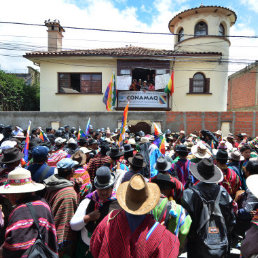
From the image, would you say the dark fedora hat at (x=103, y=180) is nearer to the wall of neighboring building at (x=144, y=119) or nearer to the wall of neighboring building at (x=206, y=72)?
the wall of neighboring building at (x=144, y=119)

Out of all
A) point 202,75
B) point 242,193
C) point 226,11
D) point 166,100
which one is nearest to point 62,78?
point 166,100

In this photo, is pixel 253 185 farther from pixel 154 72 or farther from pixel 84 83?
pixel 84 83

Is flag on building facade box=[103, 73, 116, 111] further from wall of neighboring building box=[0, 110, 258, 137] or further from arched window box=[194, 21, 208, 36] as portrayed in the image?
arched window box=[194, 21, 208, 36]

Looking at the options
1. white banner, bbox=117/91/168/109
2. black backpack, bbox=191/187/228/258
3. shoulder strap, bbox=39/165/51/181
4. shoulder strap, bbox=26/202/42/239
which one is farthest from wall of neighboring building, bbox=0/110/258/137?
shoulder strap, bbox=26/202/42/239

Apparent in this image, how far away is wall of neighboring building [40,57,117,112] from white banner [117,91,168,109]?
165 centimetres

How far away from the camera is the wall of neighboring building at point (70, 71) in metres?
15.3

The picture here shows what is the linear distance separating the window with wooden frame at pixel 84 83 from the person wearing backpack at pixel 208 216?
45.4 feet

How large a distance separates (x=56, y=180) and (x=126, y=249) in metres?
1.32

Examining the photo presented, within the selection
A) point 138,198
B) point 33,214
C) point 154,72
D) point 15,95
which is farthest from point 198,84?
point 15,95

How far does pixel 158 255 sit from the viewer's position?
59.1 inches

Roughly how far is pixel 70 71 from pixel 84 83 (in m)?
1.34

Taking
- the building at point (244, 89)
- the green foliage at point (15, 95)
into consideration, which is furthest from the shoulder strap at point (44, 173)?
the building at point (244, 89)

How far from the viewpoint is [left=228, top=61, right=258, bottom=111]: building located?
20956 mm

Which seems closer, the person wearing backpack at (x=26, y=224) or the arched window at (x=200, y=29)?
the person wearing backpack at (x=26, y=224)
